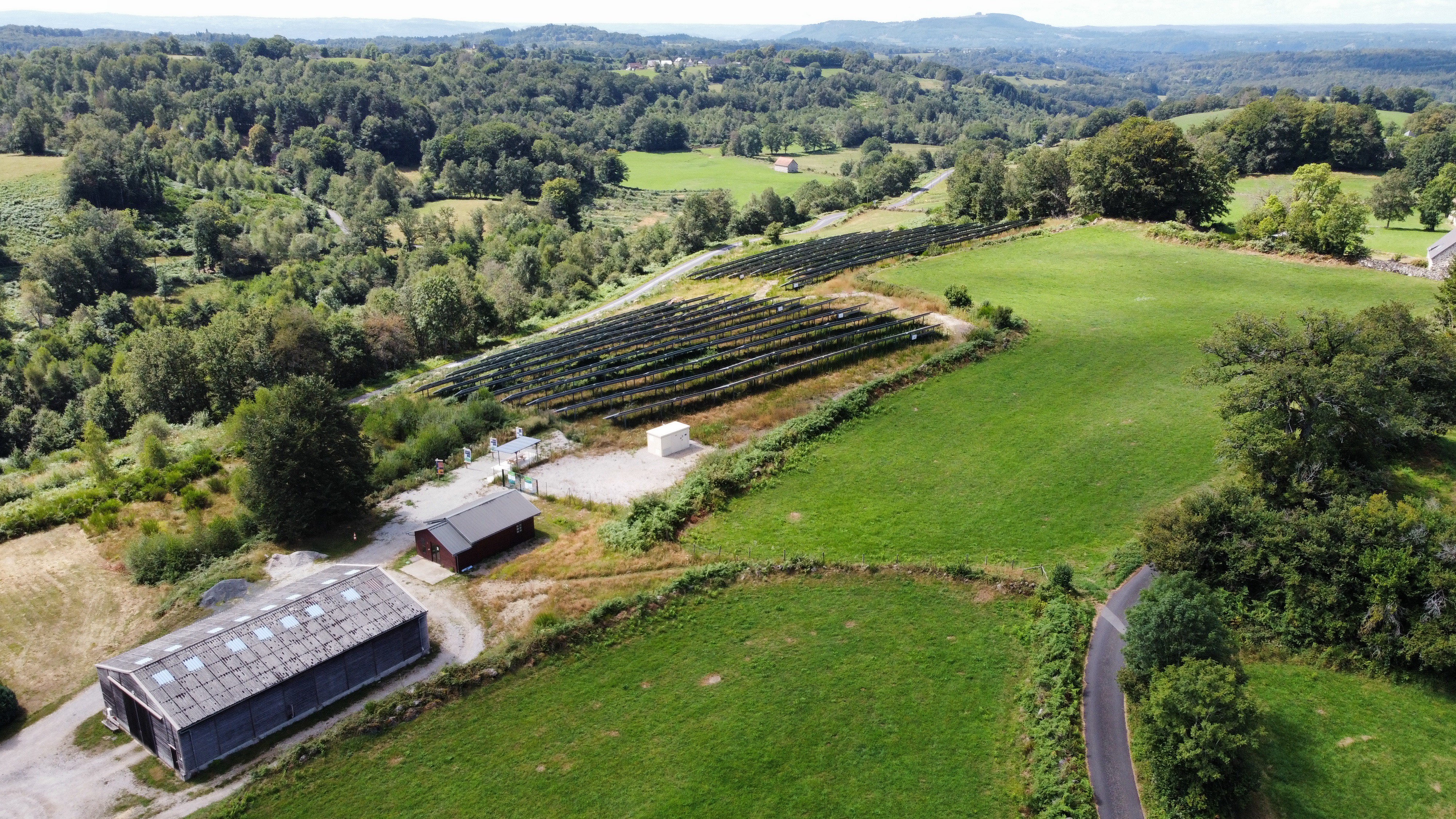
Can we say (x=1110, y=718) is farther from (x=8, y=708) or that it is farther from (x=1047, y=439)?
(x=8, y=708)

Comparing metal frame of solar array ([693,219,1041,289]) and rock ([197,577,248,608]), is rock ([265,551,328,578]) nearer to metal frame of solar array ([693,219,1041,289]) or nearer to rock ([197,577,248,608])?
rock ([197,577,248,608])

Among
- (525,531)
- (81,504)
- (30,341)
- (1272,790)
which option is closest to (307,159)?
(30,341)

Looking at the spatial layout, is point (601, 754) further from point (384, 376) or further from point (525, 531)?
point (384, 376)

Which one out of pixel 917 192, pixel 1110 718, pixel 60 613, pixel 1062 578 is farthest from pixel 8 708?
pixel 917 192

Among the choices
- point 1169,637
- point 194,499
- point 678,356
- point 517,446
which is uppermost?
point 678,356

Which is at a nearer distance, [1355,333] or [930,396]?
[1355,333]

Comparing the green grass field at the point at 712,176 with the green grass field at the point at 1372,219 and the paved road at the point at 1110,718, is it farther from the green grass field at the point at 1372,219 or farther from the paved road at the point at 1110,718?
the paved road at the point at 1110,718
